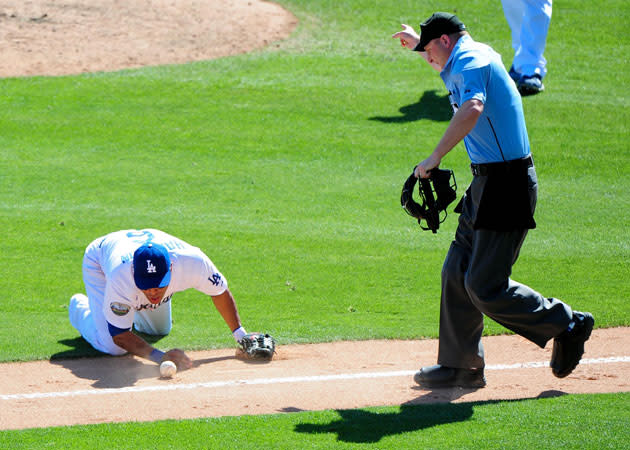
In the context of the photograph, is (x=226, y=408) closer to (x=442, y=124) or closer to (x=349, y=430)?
(x=349, y=430)

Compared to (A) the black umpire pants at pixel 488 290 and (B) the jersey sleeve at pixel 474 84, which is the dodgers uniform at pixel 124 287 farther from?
(B) the jersey sleeve at pixel 474 84

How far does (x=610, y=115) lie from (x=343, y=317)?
8365 millimetres

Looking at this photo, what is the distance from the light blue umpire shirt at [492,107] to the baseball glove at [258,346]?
2.15 metres

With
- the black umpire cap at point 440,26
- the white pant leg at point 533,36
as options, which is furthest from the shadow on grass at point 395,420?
the white pant leg at point 533,36

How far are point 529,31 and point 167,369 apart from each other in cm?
1060

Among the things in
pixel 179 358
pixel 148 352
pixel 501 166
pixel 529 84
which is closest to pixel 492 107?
pixel 501 166

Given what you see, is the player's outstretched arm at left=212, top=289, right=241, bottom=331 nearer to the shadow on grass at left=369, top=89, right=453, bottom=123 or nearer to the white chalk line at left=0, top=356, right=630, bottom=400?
the white chalk line at left=0, top=356, right=630, bottom=400

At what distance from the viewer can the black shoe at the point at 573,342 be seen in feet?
18.2

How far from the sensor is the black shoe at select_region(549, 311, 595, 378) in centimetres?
554

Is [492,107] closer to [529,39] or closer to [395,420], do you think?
[395,420]

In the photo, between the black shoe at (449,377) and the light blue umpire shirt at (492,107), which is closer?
the light blue umpire shirt at (492,107)

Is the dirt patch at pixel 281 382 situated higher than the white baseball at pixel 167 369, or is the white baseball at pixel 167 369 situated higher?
the white baseball at pixel 167 369

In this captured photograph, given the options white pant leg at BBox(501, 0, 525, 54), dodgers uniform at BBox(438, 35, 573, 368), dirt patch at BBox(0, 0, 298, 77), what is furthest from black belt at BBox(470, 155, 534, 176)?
dirt patch at BBox(0, 0, 298, 77)

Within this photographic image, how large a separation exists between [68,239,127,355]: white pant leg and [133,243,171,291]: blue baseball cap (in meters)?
0.80
